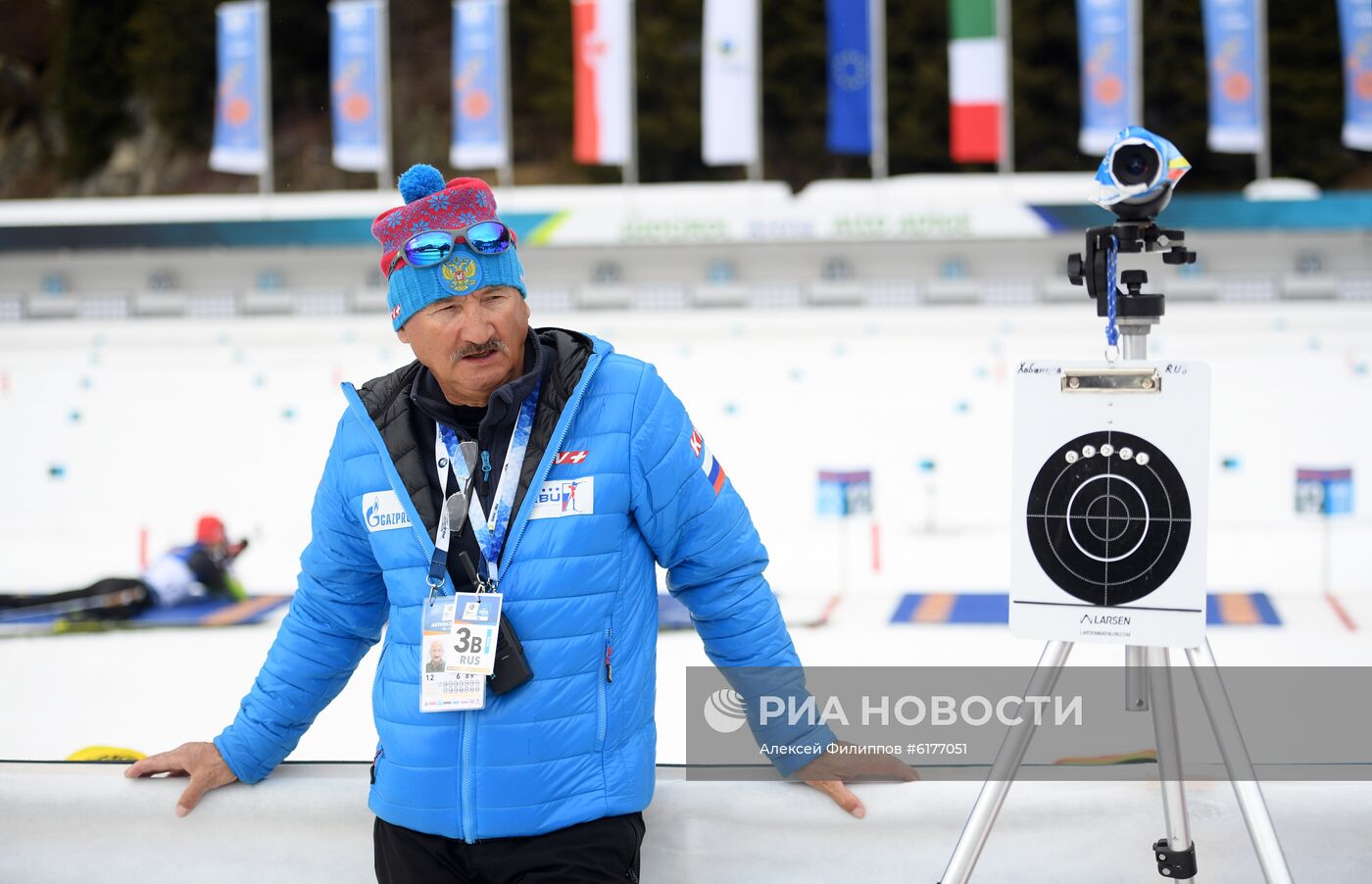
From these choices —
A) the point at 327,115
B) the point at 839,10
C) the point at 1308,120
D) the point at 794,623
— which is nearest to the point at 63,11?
the point at 327,115

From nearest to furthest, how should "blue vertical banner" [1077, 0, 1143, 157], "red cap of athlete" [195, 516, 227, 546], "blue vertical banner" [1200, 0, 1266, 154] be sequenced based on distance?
"red cap of athlete" [195, 516, 227, 546]
"blue vertical banner" [1200, 0, 1266, 154]
"blue vertical banner" [1077, 0, 1143, 157]

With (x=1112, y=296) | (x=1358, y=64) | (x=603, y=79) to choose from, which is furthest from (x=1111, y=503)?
(x=1358, y=64)

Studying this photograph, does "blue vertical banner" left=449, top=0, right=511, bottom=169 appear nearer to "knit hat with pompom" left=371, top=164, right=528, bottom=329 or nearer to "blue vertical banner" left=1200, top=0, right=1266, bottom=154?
"blue vertical banner" left=1200, top=0, right=1266, bottom=154

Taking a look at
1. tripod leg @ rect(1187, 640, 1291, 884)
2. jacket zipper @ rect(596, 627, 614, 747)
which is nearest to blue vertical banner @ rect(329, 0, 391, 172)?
jacket zipper @ rect(596, 627, 614, 747)

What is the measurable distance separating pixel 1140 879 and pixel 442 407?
1.32 m

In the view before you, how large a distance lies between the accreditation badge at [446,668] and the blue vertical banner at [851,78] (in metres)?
15.6

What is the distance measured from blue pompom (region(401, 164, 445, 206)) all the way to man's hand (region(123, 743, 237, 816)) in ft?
3.26

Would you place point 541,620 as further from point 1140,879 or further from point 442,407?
point 1140,879

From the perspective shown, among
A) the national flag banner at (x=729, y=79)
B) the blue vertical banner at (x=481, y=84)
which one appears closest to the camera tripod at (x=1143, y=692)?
the national flag banner at (x=729, y=79)

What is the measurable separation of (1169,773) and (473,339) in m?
1.15

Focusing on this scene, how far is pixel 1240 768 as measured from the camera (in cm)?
175

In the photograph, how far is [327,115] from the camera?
3181cm

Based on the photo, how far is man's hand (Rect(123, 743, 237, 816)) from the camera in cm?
216

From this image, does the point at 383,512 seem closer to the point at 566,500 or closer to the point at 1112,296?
the point at 566,500
